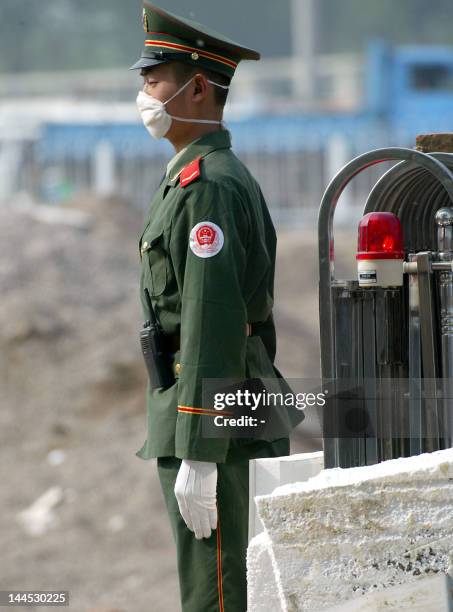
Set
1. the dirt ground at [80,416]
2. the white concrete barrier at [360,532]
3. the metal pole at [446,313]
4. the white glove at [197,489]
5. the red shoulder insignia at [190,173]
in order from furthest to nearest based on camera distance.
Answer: the dirt ground at [80,416], the red shoulder insignia at [190,173], the white glove at [197,489], the metal pole at [446,313], the white concrete barrier at [360,532]

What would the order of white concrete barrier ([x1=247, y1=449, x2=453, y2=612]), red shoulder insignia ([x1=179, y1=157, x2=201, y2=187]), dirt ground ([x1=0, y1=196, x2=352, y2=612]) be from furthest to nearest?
dirt ground ([x1=0, y1=196, x2=352, y2=612]) < red shoulder insignia ([x1=179, y1=157, x2=201, y2=187]) < white concrete barrier ([x1=247, y1=449, x2=453, y2=612])

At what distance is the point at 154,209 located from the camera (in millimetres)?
3049

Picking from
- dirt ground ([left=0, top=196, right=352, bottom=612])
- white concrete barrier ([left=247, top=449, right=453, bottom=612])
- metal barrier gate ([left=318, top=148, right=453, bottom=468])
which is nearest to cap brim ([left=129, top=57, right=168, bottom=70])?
metal barrier gate ([left=318, top=148, right=453, bottom=468])

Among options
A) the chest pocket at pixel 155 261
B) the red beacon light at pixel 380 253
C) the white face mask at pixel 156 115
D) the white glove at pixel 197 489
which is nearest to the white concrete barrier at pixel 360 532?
the white glove at pixel 197 489

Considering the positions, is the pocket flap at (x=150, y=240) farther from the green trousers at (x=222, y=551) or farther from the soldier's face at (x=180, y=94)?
the green trousers at (x=222, y=551)

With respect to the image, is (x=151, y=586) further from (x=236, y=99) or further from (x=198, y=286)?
(x=236, y=99)

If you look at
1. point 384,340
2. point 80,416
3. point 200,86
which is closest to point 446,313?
point 384,340

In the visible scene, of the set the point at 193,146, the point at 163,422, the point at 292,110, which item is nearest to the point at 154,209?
the point at 193,146

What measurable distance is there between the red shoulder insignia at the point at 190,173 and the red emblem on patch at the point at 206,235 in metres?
0.15

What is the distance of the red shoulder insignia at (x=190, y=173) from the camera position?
9.52 feet

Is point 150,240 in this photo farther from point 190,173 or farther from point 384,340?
point 384,340

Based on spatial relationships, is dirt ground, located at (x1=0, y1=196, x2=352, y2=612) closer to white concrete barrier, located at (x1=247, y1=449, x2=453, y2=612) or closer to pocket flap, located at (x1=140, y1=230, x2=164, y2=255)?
pocket flap, located at (x1=140, y1=230, x2=164, y2=255)

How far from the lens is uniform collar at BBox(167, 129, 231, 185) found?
3.00m

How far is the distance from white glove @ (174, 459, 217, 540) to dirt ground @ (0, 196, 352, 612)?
7.14 ft
